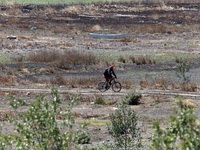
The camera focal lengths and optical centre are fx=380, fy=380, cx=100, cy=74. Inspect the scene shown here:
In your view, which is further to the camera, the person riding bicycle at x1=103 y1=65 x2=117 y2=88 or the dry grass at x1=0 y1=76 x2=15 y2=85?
the dry grass at x1=0 y1=76 x2=15 y2=85

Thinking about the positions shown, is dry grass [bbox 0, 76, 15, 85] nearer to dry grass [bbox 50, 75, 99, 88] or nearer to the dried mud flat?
the dried mud flat

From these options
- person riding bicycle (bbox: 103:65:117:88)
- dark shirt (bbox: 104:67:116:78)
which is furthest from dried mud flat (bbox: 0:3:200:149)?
dark shirt (bbox: 104:67:116:78)

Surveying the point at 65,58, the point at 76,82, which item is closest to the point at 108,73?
the point at 76,82

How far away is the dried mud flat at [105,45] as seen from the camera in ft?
66.8

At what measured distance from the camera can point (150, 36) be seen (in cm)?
5894

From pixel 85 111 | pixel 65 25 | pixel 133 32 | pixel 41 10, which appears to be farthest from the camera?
pixel 41 10

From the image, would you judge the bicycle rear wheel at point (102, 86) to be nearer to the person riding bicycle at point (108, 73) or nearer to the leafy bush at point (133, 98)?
the person riding bicycle at point (108, 73)

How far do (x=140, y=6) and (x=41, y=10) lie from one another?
1022 inches

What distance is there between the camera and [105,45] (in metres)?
49.2

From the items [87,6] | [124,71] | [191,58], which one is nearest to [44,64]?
[124,71]

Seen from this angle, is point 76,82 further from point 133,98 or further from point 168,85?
point 133,98

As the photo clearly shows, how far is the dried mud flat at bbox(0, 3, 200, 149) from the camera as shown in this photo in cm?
2038

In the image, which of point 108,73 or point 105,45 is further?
point 105,45

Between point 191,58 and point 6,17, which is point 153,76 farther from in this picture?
point 6,17
